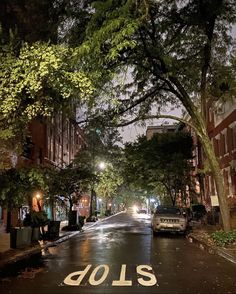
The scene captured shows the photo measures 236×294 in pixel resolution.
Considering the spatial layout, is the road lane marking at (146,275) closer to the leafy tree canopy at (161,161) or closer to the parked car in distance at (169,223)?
the parked car in distance at (169,223)

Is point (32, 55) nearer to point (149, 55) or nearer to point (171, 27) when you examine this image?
point (149, 55)

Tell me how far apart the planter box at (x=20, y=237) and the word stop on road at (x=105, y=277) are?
6751 millimetres

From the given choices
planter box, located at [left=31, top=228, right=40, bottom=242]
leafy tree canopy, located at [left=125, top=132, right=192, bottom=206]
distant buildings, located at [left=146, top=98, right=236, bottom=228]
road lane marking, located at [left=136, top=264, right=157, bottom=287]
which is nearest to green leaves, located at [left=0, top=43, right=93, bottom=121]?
road lane marking, located at [left=136, top=264, right=157, bottom=287]

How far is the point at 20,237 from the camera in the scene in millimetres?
19000

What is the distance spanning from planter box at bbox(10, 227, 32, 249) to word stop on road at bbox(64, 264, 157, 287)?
6751 mm

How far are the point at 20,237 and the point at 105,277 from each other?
8.99 meters

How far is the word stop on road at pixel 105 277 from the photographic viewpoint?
1005cm

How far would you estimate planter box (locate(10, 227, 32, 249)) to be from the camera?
18.7 meters

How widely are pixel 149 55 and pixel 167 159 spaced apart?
2687 cm

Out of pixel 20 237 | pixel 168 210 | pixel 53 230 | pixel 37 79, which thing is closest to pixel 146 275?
pixel 37 79

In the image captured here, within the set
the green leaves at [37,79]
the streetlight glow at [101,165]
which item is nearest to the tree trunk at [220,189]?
the green leaves at [37,79]

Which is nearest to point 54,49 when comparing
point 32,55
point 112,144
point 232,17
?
point 32,55

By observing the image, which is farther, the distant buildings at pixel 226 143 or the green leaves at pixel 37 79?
the distant buildings at pixel 226 143

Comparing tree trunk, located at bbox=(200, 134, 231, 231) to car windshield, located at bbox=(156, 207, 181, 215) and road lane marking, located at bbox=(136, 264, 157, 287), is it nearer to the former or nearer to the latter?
road lane marking, located at bbox=(136, 264, 157, 287)
